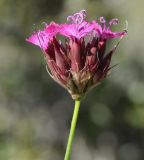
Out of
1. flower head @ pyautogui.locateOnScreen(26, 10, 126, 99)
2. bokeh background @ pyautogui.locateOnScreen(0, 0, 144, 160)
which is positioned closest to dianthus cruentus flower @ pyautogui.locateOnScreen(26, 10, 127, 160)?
flower head @ pyautogui.locateOnScreen(26, 10, 126, 99)

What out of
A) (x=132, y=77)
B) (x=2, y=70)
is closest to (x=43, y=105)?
(x=2, y=70)

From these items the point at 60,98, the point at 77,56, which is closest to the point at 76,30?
the point at 77,56

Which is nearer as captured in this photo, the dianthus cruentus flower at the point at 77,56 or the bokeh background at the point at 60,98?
the dianthus cruentus flower at the point at 77,56

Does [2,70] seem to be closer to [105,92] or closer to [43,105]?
[43,105]

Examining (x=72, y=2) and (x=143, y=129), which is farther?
(x=72, y=2)

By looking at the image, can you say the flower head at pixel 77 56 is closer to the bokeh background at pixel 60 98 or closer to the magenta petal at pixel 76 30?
the magenta petal at pixel 76 30

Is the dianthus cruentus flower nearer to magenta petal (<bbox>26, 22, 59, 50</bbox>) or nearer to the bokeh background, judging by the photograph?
magenta petal (<bbox>26, 22, 59, 50</bbox>)

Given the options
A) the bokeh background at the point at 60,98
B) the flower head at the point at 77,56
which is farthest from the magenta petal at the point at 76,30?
the bokeh background at the point at 60,98

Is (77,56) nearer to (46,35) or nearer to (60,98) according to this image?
(46,35)
